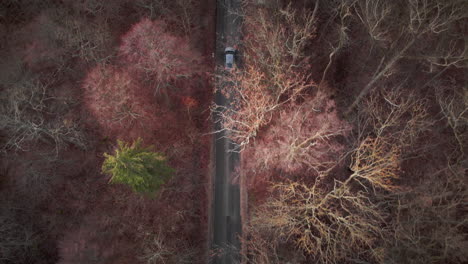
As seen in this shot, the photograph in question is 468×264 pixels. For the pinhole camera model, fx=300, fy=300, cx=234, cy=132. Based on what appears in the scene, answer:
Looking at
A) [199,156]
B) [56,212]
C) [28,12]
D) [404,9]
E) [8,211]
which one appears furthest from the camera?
[28,12]

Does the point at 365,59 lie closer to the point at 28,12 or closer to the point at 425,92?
the point at 425,92

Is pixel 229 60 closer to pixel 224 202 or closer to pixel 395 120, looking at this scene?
pixel 224 202

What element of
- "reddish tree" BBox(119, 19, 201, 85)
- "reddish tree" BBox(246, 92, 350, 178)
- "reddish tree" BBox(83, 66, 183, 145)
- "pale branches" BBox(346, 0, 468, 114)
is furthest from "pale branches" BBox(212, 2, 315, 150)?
"reddish tree" BBox(83, 66, 183, 145)

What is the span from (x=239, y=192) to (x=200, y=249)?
20.9ft

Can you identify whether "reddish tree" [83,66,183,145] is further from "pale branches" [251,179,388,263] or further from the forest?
"pale branches" [251,179,388,263]

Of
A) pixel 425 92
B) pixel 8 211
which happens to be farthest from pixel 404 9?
pixel 8 211

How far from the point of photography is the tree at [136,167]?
1831 centimetres

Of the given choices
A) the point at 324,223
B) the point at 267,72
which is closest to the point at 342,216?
the point at 324,223

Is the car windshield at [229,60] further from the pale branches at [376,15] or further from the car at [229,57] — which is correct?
the pale branches at [376,15]

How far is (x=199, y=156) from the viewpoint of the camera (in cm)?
3061

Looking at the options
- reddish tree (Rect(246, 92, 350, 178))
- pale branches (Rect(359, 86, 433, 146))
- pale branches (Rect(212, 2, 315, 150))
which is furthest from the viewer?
reddish tree (Rect(246, 92, 350, 178))

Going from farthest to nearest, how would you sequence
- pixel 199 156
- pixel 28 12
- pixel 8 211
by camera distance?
pixel 28 12, pixel 199 156, pixel 8 211

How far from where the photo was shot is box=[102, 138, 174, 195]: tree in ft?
60.1

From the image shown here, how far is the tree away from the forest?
400mm
